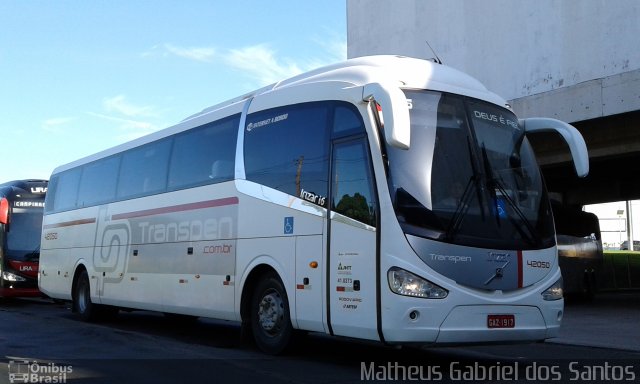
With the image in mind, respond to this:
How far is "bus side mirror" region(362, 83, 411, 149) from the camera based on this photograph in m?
7.18

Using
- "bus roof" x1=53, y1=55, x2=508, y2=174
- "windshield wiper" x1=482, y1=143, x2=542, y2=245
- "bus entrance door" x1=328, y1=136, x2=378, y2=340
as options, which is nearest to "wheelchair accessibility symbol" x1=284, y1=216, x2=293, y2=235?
"bus entrance door" x1=328, y1=136, x2=378, y2=340

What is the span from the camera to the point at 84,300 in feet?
51.1

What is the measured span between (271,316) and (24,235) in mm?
13709

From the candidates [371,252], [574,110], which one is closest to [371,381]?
[371,252]

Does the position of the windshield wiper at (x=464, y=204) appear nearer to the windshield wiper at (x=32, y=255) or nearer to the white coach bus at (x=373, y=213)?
the white coach bus at (x=373, y=213)

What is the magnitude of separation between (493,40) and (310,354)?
14762 millimetres

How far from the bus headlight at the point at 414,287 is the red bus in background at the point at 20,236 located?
15.4m

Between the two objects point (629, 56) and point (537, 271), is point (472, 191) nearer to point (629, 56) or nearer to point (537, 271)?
point (537, 271)

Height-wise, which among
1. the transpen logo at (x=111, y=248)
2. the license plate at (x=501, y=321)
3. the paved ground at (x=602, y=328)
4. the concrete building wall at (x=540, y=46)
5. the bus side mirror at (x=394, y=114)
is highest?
the concrete building wall at (x=540, y=46)

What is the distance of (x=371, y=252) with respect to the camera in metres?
7.92

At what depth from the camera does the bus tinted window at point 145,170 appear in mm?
12875

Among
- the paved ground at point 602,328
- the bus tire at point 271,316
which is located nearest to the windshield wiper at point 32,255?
the bus tire at point 271,316

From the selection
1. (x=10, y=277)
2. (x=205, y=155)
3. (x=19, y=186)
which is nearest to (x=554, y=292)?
(x=205, y=155)

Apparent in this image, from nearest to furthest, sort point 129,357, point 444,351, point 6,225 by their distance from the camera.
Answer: point 129,357 < point 444,351 < point 6,225
